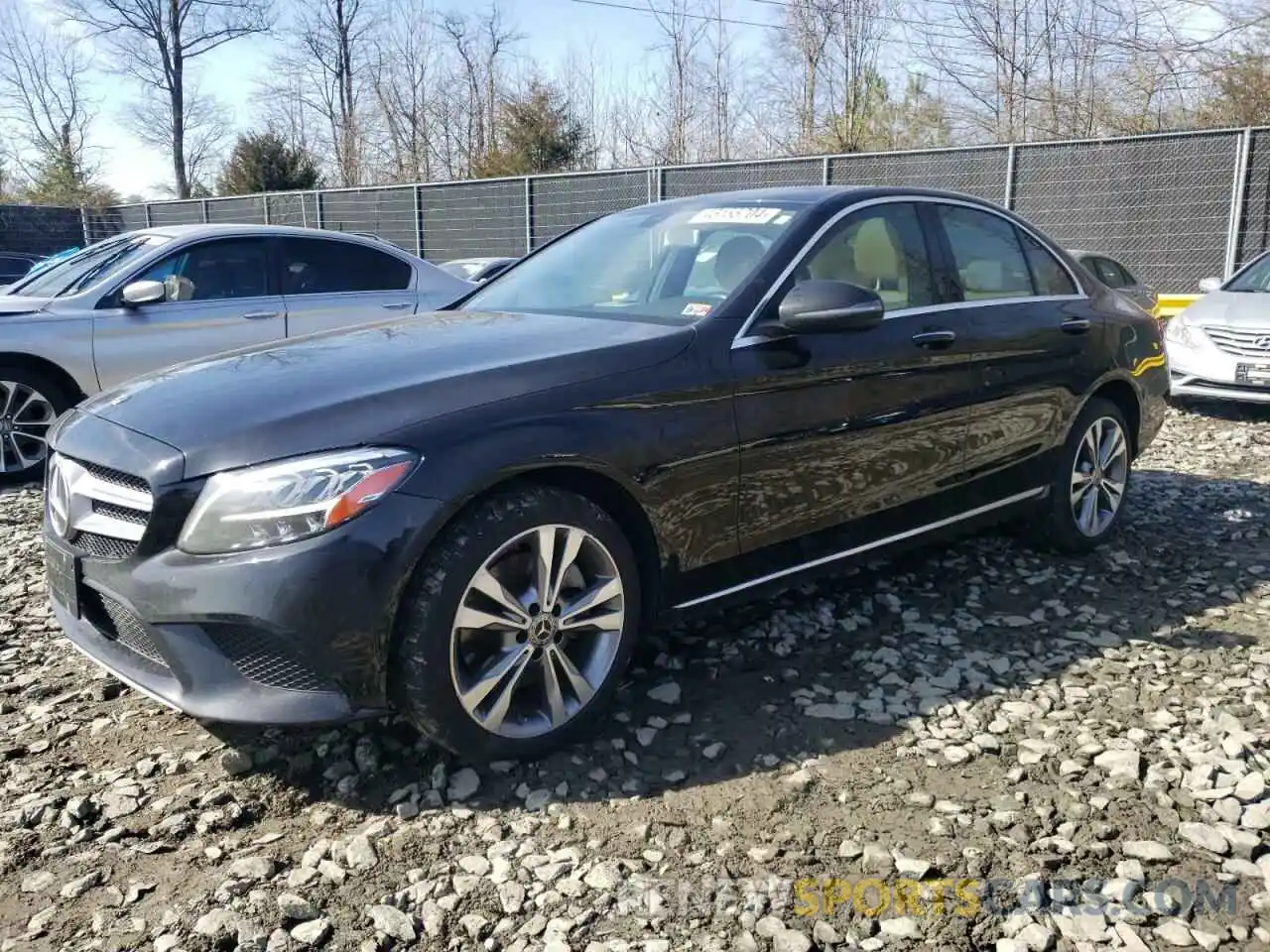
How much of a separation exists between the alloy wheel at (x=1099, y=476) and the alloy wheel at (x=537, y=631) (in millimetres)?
2790

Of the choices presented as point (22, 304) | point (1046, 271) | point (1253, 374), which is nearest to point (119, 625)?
point (1046, 271)

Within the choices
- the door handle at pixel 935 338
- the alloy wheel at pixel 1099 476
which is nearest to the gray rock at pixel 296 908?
the door handle at pixel 935 338

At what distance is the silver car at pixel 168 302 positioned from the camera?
643 cm

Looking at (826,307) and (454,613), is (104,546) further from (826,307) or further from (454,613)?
(826,307)

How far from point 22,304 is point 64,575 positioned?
4.49 metres

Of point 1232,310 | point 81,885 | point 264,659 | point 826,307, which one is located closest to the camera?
point 81,885

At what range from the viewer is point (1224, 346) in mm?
8258

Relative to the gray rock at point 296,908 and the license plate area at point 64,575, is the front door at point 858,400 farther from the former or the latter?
the license plate area at point 64,575

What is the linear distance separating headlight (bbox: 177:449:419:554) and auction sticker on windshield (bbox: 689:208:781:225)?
6.05 ft

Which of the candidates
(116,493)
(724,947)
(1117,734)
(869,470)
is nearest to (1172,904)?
(1117,734)

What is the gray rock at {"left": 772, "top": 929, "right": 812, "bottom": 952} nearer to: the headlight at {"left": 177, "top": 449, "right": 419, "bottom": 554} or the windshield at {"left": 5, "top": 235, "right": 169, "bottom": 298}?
the headlight at {"left": 177, "top": 449, "right": 419, "bottom": 554}

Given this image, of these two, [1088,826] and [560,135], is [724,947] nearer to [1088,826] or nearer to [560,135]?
[1088,826]

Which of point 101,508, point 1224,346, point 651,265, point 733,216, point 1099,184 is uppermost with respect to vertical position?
point 1099,184

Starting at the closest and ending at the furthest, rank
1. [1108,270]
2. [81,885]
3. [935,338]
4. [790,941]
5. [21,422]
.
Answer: [790,941], [81,885], [935,338], [21,422], [1108,270]
